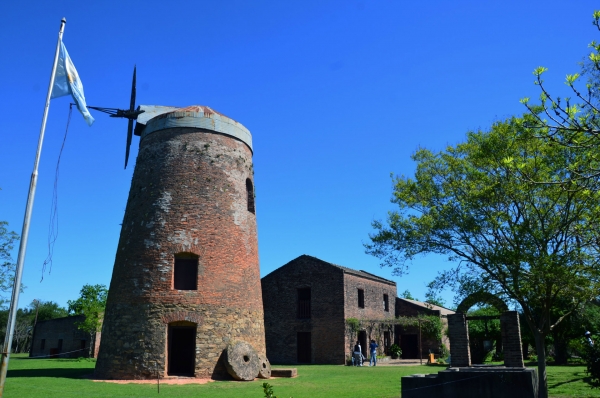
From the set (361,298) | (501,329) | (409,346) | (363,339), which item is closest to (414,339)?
(409,346)

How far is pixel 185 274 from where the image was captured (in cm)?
1714

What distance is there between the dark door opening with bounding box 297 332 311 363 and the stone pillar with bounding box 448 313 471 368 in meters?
17.9

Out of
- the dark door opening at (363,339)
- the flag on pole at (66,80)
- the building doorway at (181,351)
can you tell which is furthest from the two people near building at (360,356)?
the flag on pole at (66,80)

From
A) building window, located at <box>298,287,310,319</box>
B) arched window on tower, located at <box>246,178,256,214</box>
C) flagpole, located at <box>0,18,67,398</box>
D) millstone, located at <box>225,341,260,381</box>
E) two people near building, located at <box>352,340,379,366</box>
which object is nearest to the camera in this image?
flagpole, located at <box>0,18,67,398</box>

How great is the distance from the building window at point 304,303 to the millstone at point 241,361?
13740mm

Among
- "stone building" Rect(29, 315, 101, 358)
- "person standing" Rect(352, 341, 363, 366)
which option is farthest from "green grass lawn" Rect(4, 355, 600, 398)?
"stone building" Rect(29, 315, 101, 358)

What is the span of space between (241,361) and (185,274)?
3671 millimetres

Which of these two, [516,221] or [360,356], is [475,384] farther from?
A: [360,356]

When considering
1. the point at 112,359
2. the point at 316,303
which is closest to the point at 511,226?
the point at 112,359

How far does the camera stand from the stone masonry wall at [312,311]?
2883cm

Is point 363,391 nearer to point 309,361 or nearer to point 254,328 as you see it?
point 254,328

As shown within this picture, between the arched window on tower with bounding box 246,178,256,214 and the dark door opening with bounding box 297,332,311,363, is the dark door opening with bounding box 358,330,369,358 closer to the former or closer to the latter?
the dark door opening with bounding box 297,332,311,363

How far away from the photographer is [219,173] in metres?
18.2

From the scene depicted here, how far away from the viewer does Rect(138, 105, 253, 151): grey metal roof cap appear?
18.3 m
